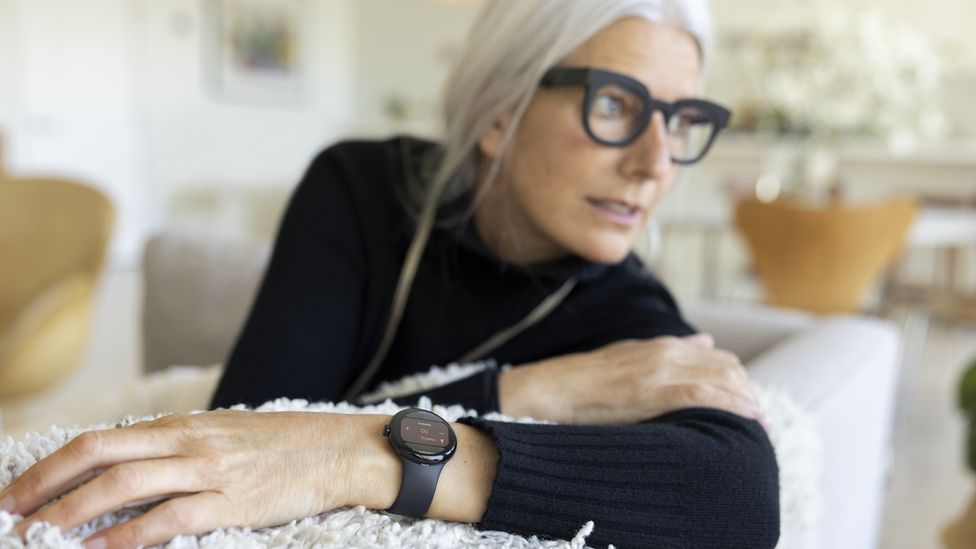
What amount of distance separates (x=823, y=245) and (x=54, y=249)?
262cm

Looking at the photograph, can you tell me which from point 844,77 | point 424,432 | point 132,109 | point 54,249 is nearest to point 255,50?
point 132,109

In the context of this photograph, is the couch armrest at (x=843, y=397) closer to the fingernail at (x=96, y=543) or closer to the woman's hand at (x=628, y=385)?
the woman's hand at (x=628, y=385)

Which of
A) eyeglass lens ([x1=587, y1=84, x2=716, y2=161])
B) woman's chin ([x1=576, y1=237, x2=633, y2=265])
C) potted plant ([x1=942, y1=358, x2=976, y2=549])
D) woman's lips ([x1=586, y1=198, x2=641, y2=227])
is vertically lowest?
potted plant ([x1=942, y1=358, x2=976, y2=549])

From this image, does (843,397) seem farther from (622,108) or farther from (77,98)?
(77,98)

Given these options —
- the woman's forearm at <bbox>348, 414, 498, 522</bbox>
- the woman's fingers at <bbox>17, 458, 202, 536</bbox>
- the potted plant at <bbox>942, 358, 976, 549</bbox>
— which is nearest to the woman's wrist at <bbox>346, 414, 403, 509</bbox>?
the woman's forearm at <bbox>348, 414, 498, 522</bbox>

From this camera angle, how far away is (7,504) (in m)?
0.47

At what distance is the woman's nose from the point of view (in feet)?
3.23

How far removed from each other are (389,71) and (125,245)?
310 centimetres

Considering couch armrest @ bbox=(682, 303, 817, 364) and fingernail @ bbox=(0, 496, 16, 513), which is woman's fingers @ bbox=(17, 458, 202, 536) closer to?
fingernail @ bbox=(0, 496, 16, 513)

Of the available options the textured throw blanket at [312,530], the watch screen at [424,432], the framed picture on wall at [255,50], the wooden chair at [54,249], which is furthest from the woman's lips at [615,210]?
the framed picture on wall at [255,50]

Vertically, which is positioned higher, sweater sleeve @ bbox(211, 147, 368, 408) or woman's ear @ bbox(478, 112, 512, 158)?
woman's ear @ bbox(478, 112, 512, 158)

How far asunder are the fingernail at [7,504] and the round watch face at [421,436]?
0.76 feet

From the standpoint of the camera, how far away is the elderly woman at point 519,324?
589 mm

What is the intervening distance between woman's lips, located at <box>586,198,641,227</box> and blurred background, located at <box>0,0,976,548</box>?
270 mm
